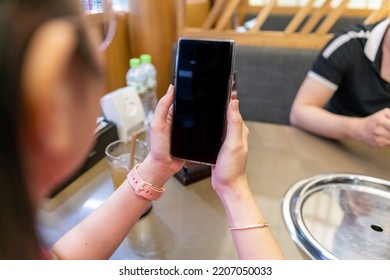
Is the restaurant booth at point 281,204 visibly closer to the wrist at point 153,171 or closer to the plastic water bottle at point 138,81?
the wrist at point 153,171

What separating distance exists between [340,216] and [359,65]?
63 cm

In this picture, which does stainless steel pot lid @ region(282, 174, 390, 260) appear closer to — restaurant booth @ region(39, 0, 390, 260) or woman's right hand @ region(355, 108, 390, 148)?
restaurant booth @ region(39, 0, 390, 260)

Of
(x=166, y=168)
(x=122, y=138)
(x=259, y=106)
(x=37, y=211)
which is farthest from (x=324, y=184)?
(x=259, y=106)

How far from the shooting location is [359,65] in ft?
3.35

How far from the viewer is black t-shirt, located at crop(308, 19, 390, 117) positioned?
1003 mm

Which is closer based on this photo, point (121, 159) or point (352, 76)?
point (121, 159)

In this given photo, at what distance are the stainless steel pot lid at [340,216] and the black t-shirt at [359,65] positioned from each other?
0.43m

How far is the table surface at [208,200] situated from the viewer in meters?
0.54

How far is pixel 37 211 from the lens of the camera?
24 cm

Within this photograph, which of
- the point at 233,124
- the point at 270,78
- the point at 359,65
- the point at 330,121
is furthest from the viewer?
the point at 270,78

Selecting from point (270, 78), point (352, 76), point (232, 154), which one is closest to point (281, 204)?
point (232, 154)

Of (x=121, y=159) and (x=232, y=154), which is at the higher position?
(x=232, y=154)

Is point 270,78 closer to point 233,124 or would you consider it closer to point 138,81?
point 138,81

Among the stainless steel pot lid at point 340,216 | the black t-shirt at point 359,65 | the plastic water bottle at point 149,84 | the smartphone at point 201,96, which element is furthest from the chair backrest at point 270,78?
the smartphone at point 201,96
